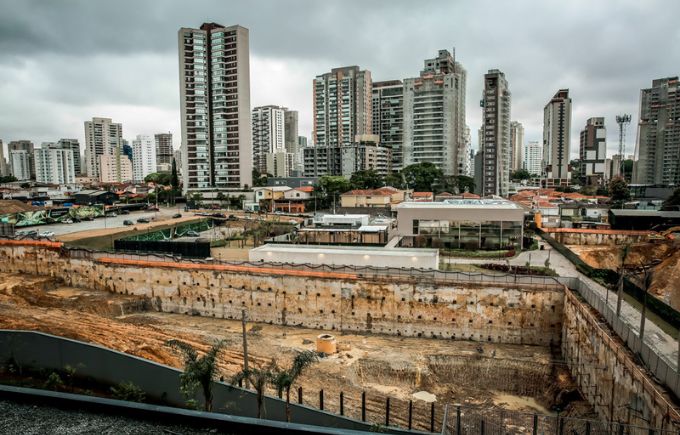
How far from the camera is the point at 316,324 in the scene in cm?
4056

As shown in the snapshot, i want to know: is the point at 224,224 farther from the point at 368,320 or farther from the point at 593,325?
the point at 593,325

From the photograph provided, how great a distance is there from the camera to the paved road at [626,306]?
2350 centimetres

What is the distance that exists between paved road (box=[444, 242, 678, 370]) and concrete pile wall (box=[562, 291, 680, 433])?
171 centimetres

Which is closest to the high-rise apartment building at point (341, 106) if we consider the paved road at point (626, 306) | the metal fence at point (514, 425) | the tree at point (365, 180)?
the tree at point (365, 180)

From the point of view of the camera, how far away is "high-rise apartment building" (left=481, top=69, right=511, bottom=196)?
4882 inches

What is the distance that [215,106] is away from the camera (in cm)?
12131

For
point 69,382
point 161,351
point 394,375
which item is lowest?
point 394,375

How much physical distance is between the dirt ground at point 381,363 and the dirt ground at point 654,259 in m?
16.2

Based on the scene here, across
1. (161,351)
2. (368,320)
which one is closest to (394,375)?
(368,320)

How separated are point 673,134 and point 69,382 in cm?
17183

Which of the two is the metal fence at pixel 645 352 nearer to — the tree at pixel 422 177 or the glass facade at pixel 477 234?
the glass facade at pixel 477 234

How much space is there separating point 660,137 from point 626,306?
146 m

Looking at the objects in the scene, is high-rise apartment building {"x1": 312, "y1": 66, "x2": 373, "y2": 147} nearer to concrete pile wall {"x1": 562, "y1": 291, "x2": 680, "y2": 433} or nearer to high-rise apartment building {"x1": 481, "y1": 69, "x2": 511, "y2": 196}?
high-rise apartment building {"x1": 481, "y1": 69, "x2": 511, "y2": 196}

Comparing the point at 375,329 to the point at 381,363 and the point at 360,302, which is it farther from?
the point at 381,363
